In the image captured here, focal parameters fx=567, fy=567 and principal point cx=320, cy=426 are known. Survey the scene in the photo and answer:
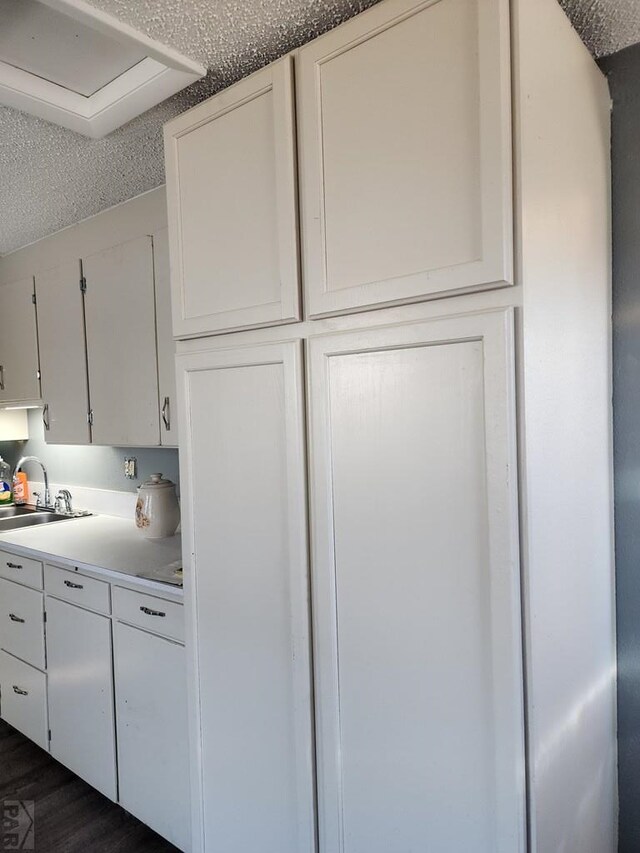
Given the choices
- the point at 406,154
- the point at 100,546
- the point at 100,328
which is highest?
the point at 406,154

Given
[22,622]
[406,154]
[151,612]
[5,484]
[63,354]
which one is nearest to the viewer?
[406,154]

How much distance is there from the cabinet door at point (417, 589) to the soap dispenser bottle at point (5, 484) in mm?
2876

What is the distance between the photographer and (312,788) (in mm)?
1295

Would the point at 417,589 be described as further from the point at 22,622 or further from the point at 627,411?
the point at 22,622

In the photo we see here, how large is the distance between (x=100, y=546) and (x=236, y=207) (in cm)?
152

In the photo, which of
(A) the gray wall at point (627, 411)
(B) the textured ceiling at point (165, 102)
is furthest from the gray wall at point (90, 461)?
(A) the gray wall at point (627, 411)

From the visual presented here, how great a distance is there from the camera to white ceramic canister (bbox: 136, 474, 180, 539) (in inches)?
94.2

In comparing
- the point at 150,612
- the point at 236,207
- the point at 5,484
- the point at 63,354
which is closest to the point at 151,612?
the point at 150,612

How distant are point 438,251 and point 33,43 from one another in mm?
1155

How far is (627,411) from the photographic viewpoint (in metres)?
1.45

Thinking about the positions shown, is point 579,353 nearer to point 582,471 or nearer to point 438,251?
point 582,471

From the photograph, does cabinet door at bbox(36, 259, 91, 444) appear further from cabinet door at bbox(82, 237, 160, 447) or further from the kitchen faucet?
the kitchen faucet

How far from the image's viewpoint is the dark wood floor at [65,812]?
1905 millimetres

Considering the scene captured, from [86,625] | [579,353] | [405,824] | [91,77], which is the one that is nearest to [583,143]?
[579,353]
